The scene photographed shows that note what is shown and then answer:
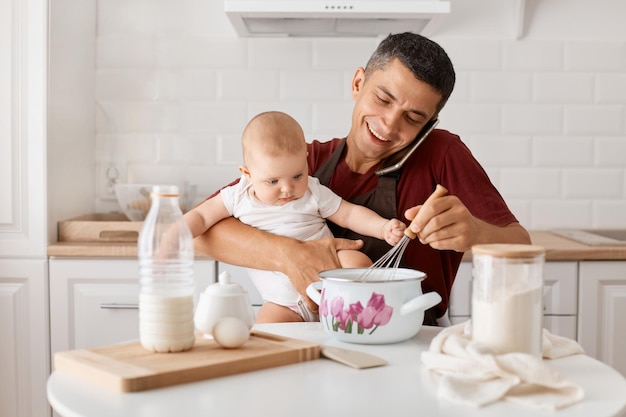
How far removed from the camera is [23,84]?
2.84m

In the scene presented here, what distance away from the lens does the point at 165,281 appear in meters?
1.27

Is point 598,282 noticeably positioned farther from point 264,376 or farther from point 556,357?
point 264,376

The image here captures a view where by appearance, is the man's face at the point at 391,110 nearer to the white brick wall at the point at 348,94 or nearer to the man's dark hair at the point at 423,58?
the man's dark hair at the point at 423,58

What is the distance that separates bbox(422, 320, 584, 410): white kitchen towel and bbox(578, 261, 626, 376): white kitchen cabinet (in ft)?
5.43

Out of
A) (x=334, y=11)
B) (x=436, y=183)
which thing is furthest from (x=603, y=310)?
(x=334, y=11)

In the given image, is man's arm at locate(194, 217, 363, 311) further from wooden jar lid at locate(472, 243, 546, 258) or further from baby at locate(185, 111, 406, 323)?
wooden jar lid at locate(472, 243, 546, 258)

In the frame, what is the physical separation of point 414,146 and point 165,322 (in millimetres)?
970

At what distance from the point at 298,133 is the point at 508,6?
1.76 metres

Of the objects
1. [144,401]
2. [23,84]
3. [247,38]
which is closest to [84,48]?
[23,84]

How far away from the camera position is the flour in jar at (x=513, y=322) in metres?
1.21

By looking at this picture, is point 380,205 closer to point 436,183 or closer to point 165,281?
point 436,183

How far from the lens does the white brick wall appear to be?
3.31 metres

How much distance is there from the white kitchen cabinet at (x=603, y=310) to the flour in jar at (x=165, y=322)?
1828 mm

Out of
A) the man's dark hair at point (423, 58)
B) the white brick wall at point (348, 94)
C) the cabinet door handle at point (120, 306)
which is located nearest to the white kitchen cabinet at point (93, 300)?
the cabinet door handle at point (120, 306)
